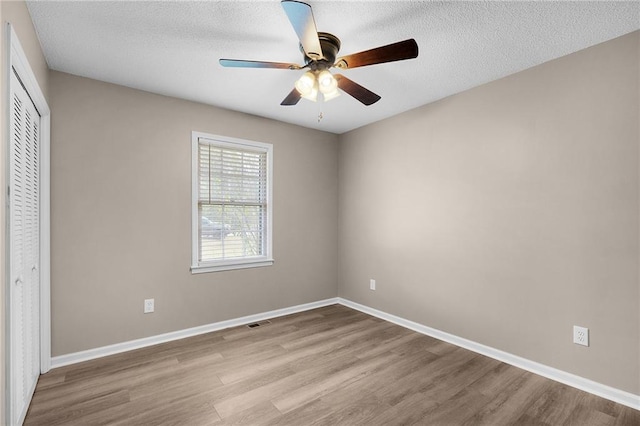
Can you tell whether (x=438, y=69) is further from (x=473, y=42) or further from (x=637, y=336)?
(x=637, y=336)

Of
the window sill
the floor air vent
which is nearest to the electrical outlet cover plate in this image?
the window sill

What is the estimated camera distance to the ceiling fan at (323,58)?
1.62m

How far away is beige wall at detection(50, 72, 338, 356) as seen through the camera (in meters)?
2.67

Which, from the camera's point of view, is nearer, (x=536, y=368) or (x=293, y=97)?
(x=293, y=97)

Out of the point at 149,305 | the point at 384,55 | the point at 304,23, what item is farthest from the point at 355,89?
the point at 149,305

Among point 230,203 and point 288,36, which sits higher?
point 288,36

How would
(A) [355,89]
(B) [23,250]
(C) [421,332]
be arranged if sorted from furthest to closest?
(C) [421,332]
(A) [355,89]
(B) [23,250]

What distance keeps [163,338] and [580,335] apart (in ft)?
11.7

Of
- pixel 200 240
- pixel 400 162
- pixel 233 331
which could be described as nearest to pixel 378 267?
pixel 400 162

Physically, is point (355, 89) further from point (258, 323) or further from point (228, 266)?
point (258, 323)

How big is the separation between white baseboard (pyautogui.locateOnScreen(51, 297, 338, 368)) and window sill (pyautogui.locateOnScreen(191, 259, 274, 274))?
579 millimetres

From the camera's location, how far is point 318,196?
171 inches

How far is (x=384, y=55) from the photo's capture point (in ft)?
5.88

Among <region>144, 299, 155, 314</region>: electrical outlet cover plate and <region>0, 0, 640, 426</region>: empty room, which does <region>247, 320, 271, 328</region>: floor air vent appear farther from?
<region>144, 299, 155, 314</region>: electrical outlet cover plate
